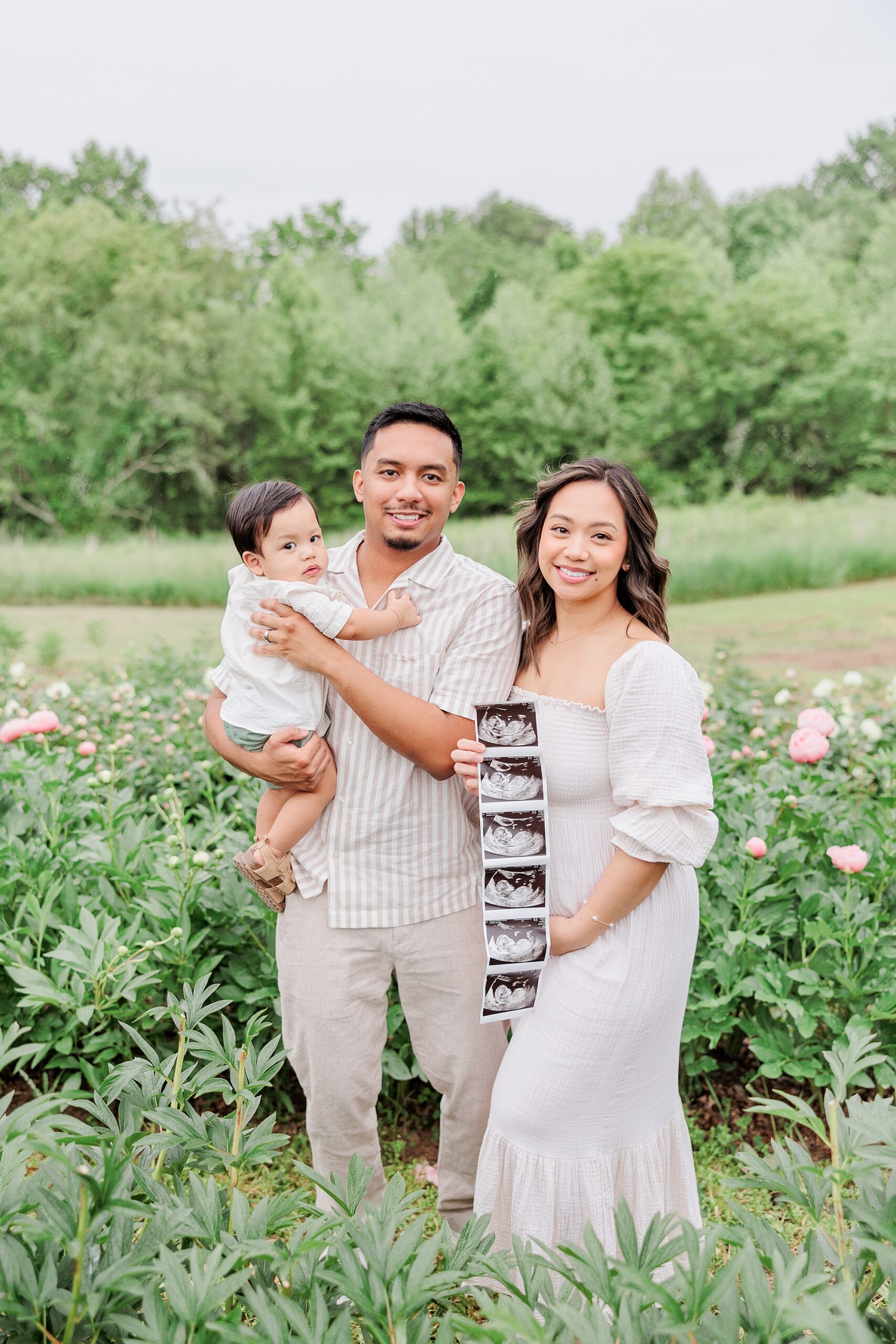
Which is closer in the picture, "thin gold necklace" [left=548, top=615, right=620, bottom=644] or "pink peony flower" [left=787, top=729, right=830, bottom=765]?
"thin gold necklace" [left=548, top=615, right=620, bottom=644]

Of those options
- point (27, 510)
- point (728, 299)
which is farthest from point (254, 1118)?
point (728, 299)

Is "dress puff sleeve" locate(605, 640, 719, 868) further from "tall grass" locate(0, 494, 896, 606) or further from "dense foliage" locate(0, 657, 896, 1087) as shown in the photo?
"tall grass" locate(0, 494, 896, 606)

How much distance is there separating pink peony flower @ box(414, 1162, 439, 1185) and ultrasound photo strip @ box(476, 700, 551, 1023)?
1037 millimetres

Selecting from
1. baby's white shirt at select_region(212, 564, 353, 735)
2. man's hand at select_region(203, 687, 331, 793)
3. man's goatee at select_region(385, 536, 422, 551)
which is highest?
man's goatee at select_region(385, 536, 422, 551)

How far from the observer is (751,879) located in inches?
102

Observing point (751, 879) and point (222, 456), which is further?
point (222, 456)

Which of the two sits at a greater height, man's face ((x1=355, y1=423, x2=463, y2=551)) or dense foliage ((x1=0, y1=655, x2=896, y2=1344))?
man's face ((x1=355, y1=423, x2=463, y2=551))

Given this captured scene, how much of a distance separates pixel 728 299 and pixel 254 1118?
15.7 meters

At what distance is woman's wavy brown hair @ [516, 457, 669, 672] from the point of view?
1795 mm

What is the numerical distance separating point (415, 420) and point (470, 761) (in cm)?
66

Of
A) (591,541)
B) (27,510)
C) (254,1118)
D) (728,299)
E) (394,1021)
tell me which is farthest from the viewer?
(728,299)

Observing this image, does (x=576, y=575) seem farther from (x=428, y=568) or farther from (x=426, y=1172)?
(x=426, y=1172)

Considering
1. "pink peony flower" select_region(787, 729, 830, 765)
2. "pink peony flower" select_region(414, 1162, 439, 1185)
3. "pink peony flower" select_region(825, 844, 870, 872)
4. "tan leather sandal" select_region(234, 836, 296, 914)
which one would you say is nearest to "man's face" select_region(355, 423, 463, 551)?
"tan leather sandal" select_region(234, 836, 296, 914)

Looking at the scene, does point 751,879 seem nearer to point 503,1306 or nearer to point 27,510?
point 503,1306
